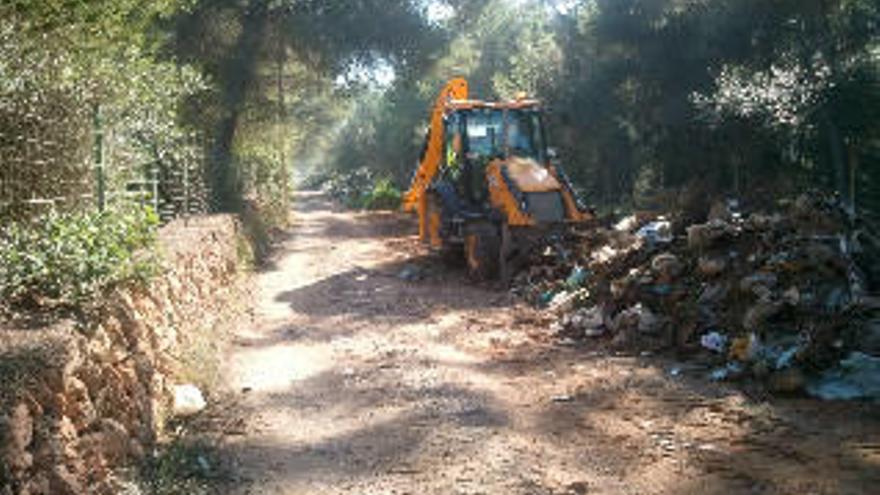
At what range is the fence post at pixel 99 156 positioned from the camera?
821cm

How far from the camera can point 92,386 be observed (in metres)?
5.41

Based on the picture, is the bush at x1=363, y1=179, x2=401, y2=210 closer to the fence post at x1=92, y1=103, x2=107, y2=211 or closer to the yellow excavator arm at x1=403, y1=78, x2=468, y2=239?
the yellow excavator arm at x1=403, y1=78, x2=468, y2=239

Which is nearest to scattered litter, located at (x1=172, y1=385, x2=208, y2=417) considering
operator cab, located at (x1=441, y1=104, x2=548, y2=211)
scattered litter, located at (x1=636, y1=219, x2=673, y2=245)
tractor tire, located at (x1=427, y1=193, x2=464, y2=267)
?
scattered litter, located at (x1=636, y1=219, x2=673, y2=245)

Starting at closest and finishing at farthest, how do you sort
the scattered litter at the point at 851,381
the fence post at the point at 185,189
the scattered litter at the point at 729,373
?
the scattered litter at the point at 851,381
the scattered litter at the point at 729,373
the fence post at the point at 185,189

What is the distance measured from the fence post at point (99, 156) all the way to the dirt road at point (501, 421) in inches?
82.0

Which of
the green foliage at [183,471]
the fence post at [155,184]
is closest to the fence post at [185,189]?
the fence post at [155,184]

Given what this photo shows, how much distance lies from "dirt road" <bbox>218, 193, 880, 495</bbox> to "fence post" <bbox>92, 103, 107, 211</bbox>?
208 cm

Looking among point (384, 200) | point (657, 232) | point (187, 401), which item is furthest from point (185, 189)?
point (384, 200)

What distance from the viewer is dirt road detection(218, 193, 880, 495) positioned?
5.77 meters

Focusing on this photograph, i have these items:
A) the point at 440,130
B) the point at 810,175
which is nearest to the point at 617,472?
the point at 440,130

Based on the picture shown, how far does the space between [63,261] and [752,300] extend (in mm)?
6232

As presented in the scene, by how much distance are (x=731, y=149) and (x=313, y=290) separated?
11481 mm

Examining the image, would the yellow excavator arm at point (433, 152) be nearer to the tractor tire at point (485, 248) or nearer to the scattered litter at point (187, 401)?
the tractor tire at point (485, 248)

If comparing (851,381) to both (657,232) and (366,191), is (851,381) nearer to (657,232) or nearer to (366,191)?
(657,232)
